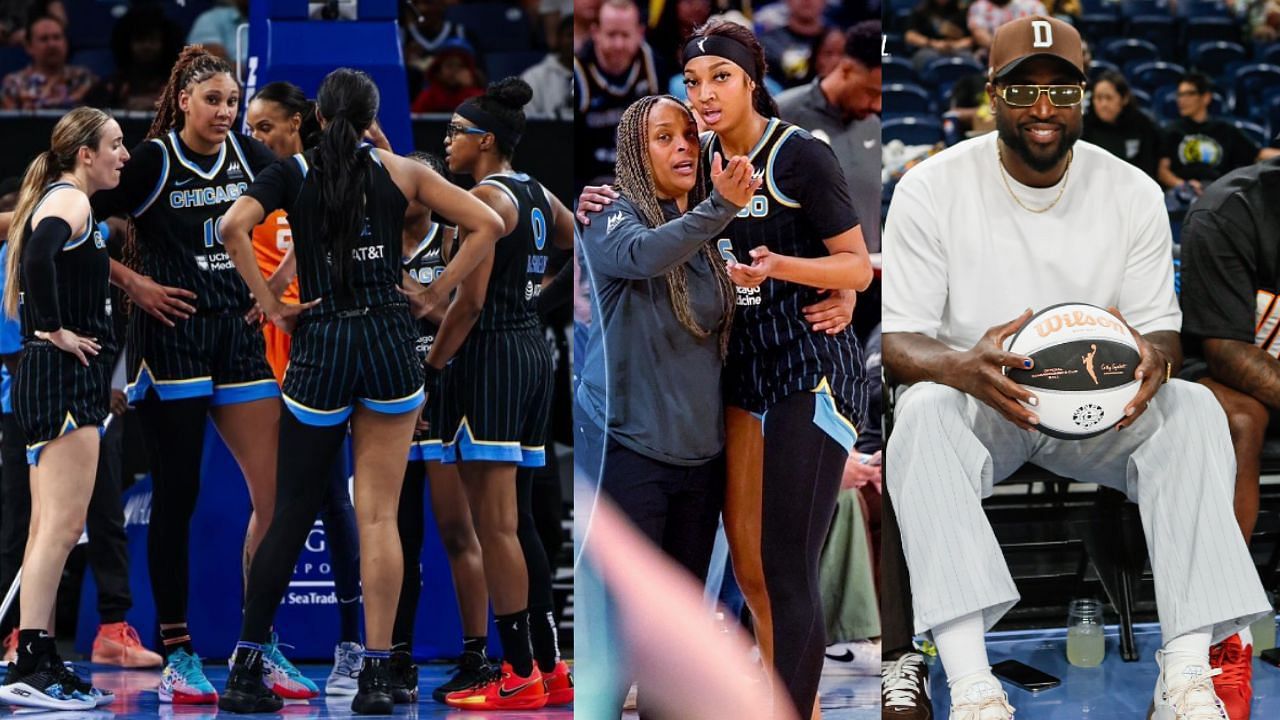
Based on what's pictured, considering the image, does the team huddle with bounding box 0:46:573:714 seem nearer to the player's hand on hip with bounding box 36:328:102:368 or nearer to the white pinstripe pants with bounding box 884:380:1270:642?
the player's hand on hip with bounding box 36:328:102:368

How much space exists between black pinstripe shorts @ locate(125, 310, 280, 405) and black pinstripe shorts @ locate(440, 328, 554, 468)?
0.56 meters

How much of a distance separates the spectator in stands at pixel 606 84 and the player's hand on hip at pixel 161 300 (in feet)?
5.17

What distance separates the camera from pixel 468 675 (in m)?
4.14

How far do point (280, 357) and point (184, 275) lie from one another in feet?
1.31

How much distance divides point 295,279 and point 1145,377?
7.98 ft

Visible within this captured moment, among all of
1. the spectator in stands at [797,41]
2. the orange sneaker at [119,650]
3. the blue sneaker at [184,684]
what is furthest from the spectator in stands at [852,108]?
the orange sneaker at [119,650]

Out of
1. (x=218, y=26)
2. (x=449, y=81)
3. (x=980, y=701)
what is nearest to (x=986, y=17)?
(x=449, y=81)

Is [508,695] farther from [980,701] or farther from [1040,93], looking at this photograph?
[1040,93]

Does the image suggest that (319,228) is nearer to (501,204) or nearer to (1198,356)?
(501,204)

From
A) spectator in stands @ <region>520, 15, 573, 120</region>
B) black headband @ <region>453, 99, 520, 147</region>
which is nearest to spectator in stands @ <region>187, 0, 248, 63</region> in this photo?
spectator in stands @ <region>520, 15, 573, 120</region>

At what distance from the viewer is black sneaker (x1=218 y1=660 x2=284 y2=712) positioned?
3.76 m

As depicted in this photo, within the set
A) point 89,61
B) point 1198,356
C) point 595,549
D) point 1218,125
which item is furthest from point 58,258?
point 1218,125

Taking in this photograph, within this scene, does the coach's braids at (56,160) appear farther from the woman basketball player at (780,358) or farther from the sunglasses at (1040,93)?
the sunglasses at (1040,93)

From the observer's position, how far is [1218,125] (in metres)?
6.70
